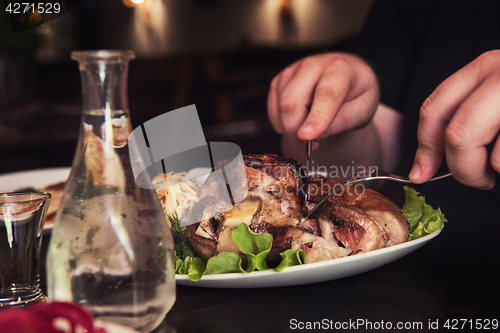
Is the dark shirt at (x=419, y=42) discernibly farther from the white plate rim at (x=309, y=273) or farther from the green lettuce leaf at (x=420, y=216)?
the white plate rim at (x=309, y=273)

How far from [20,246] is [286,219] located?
15.4 inches

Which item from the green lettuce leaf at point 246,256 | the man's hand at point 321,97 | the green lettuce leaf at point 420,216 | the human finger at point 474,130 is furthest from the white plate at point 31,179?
the human finger at point 474,130

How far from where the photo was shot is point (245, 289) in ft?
2.00

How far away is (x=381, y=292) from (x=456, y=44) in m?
1.27

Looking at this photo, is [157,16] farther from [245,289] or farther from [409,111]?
[245,289]

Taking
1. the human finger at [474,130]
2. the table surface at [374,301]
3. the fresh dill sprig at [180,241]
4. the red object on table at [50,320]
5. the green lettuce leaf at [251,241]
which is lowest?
the table surface at [374,301]

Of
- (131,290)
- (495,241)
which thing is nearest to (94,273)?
(131,290)

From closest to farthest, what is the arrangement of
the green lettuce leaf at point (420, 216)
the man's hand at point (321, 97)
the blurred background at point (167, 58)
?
1. the green lettuce leaf at point (420, 216)
2. the man's hand at point (321, 97)
3. the blurred background at point (167, 58)

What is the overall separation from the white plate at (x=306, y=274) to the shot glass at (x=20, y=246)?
209 millimetres

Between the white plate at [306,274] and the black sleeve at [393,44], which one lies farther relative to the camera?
the black sleeve at [393,44]

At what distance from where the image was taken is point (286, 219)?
2.22ft

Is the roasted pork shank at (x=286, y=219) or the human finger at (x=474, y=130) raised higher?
the human finger at (x=474, y=130)

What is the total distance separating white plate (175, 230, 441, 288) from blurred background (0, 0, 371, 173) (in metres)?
2.15

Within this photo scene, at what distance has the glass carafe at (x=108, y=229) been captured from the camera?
0.44m
